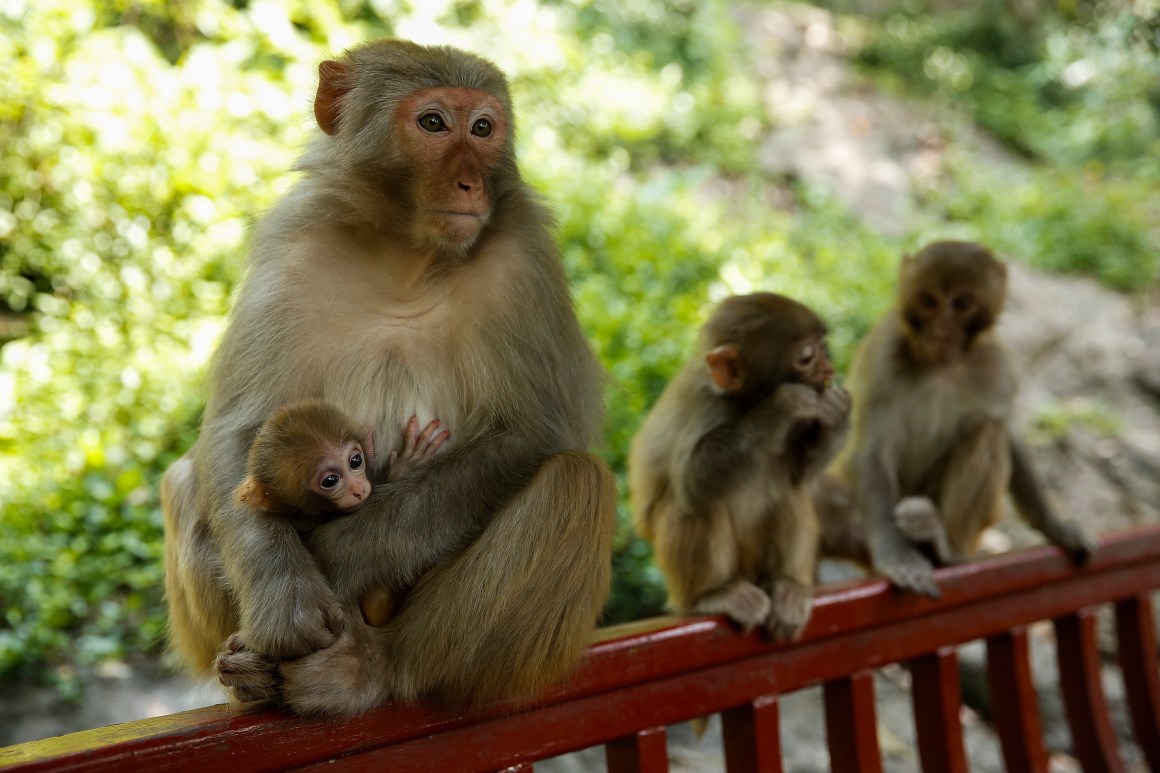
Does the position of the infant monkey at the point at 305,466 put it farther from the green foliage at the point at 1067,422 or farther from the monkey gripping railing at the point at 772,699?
the green foliage at the point at 1067,422

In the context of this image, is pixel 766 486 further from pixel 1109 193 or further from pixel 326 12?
pixel 1109 193

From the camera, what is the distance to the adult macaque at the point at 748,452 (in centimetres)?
345

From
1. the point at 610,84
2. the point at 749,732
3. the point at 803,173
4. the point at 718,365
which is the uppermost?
the point at 610,84

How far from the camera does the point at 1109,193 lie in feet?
37.9

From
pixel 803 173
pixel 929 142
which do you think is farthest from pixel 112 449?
pixel 929 142

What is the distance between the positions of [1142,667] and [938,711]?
1.25m

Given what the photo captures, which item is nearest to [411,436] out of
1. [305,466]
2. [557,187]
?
[305,466]

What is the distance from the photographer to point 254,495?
2305 mm

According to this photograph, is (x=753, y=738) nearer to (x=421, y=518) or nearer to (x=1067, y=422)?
(x=421, y=518)

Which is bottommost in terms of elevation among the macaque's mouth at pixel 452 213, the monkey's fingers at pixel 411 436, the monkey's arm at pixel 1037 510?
the monkey's arm at pixel 1037 510

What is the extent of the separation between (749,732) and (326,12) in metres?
7.71

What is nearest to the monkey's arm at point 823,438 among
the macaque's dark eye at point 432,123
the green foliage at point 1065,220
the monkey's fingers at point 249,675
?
the macaque's dark eye at point 432,123

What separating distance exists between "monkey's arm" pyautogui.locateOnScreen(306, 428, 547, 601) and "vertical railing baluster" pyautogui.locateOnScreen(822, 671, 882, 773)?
1.26m

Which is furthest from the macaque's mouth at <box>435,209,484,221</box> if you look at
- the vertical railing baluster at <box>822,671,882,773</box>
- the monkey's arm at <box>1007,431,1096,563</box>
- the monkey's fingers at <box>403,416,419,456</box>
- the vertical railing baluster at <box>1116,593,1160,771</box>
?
the vertical railing baluster at <box>1116,593,1160,771</box>
